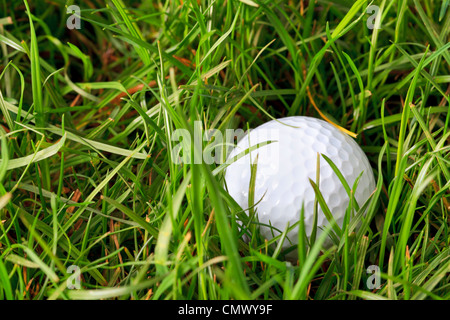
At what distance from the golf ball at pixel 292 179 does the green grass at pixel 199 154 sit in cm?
3

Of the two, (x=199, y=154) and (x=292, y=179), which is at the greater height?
(x=199, y=154)

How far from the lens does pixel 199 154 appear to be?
0.61 metres

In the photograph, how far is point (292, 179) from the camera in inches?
33.4

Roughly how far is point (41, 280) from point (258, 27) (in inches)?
32.3

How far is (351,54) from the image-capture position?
119 centimetres

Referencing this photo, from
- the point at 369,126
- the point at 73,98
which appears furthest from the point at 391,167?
the point at 73,98

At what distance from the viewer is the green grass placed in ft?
2.33

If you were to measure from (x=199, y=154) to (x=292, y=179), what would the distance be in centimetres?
29

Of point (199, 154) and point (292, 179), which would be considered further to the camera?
point (292, 179)

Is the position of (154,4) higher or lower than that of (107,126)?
higher

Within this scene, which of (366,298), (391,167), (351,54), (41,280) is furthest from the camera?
(351,54)

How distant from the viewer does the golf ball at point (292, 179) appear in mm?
843

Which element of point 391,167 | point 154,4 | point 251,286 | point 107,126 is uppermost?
point 154,4
